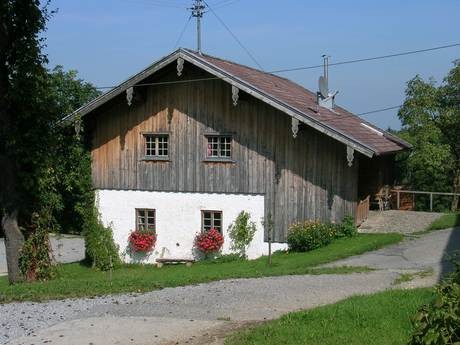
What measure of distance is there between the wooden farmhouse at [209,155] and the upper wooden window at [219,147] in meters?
0.03

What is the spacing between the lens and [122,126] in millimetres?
22453

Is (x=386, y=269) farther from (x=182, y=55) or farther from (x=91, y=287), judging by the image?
(x=182, y=55)

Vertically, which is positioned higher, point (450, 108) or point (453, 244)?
point (450, 108)

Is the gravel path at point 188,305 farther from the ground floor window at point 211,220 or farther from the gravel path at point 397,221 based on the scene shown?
the ground floor window at point 211,220

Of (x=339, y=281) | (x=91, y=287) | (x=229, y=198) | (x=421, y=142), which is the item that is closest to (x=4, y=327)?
(x=91, y=287)

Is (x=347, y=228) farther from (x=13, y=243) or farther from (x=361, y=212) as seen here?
(x=13, y=243)

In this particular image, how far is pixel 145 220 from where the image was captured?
885 inches

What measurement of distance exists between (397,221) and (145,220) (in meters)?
8.74

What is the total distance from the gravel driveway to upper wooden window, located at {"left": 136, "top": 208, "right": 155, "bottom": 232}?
9.65 meters

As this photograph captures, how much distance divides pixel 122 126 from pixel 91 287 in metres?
10.8

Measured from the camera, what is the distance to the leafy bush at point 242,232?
2089 centimetres

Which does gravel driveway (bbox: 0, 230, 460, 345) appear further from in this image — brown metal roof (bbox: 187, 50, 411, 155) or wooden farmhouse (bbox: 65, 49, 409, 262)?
brown metal roof (bbox: 187, 50, 411, 155)

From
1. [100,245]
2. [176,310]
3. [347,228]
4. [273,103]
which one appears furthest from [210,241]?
[176,310]

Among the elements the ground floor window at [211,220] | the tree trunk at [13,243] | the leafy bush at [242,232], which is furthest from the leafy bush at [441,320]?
the ground floor window at [211,220]
